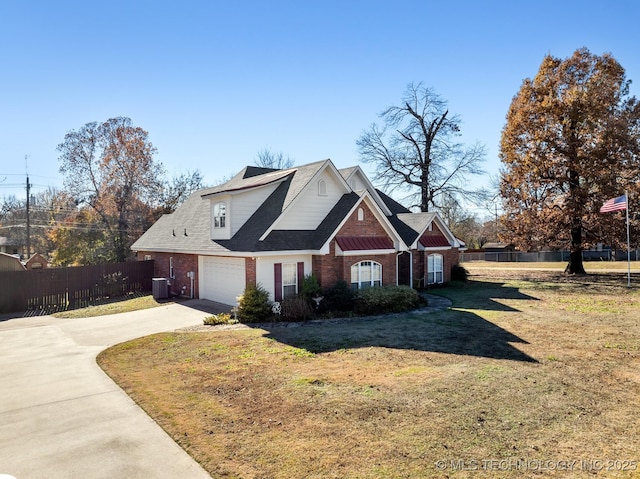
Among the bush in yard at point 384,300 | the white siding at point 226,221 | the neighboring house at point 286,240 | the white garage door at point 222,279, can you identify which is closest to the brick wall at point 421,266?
the neighboring house at point 286,240

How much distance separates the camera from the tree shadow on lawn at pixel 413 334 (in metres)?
11.8

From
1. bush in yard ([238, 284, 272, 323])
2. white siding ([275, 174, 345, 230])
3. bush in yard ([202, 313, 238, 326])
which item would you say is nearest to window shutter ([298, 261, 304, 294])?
white siding ([275, 174, 345, 230])

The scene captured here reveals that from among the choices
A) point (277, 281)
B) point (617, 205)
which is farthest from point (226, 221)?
point (617, 205)

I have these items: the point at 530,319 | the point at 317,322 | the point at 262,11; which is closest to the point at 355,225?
the point at 317,322

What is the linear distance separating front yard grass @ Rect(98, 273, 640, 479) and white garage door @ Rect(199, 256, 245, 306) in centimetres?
494

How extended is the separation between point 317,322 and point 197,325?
4699 millimetres

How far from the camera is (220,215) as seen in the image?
20.6 m

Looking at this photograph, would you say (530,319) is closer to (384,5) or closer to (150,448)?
(384,5)

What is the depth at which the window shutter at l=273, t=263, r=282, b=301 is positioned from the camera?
18.3 metres

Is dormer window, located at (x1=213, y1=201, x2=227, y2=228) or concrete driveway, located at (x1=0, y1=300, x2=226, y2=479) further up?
dormer window, located at (x1=213, y1=201, x2=227, y2=228)

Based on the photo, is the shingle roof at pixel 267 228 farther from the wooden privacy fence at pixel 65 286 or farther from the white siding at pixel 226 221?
the wooden privacy fence at pixel 65 286

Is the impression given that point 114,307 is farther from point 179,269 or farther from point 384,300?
point 384,300

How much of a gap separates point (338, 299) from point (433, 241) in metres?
12.2

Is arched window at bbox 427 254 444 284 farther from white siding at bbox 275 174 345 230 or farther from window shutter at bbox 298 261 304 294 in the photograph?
window shutter at bbox 298 261 304 294
